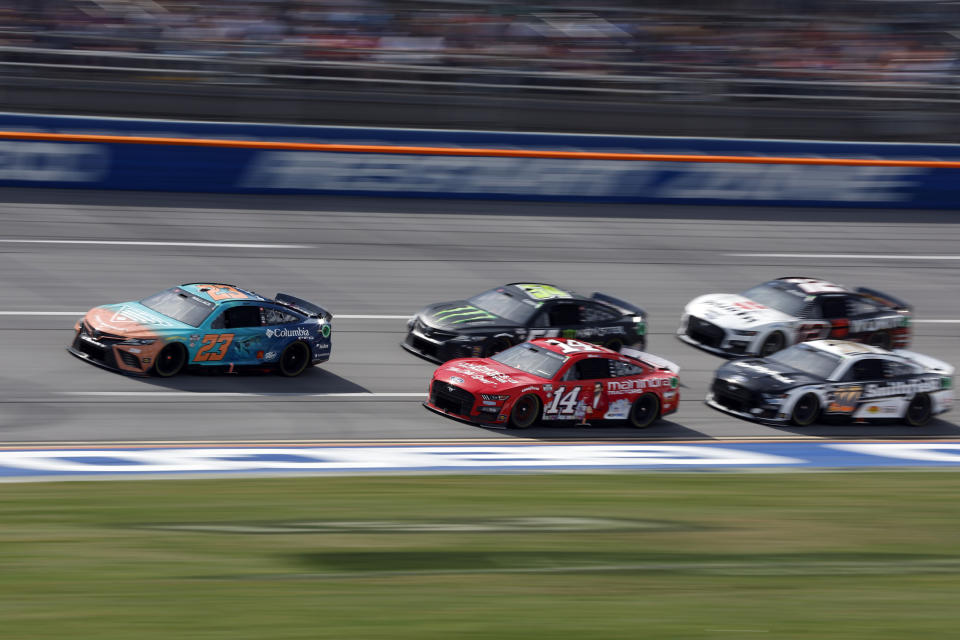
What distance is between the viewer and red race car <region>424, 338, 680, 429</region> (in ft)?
48.2

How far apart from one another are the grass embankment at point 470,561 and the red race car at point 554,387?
372 cm

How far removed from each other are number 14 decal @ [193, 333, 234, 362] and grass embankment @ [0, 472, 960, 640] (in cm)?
543

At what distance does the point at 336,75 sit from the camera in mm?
28500

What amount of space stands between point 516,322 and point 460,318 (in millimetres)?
826

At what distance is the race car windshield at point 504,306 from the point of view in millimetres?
17672

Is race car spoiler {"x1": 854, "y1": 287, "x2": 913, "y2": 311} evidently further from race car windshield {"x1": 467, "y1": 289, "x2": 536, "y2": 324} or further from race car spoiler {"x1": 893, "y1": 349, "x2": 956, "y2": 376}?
race car windshield {"x1": 467, "y1": 289, "x2": 536, "y2": 324}

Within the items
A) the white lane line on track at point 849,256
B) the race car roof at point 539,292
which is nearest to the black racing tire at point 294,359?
the race car roof at point 539,292

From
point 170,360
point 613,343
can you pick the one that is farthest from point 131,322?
point 613,343

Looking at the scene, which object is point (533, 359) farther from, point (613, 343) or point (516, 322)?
point (613, 343)

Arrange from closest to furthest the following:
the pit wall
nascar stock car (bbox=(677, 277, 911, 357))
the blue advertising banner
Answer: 1. the blue advertising banner
2. nascar stock car (bbox=(677, 277, 911, 357))
3. the pit wall

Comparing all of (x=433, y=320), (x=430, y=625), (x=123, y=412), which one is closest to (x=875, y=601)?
(x=430, y=625)

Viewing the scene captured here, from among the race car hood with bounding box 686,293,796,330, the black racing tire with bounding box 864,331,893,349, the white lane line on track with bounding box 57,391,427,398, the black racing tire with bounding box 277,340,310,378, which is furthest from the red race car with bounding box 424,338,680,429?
the black racing tire with bounding box 864,331,893,349

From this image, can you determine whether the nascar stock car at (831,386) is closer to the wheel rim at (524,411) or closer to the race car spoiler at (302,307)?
the wheel rim at (524,411)

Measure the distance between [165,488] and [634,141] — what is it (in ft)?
61.8
